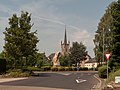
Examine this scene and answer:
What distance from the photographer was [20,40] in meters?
45.0

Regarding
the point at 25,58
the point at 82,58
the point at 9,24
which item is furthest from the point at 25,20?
the point at 82,58

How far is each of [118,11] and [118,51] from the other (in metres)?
4.29

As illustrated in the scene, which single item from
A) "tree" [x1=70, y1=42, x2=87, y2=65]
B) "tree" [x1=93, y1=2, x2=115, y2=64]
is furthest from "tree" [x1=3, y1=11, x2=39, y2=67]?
"tree" [x1=70, y1=42, x2=87, y2=65]

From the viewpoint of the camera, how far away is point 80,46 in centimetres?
11294

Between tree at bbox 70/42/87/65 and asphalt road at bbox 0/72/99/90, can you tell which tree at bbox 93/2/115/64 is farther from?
tree at bbox 70/42/87/65

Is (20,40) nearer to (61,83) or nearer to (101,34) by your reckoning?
(61,83)

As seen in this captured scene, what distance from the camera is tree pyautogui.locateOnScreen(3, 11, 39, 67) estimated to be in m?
44.7

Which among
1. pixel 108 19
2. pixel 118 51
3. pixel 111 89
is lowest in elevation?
pixel 111 89

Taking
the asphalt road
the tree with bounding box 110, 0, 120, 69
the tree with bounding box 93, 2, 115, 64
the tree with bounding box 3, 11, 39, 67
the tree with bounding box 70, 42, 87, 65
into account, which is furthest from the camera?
the tree with bounding box 70, 42, 87, 65

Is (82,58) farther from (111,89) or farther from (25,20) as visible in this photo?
(111,89)

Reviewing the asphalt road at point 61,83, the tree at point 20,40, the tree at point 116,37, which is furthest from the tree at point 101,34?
the tree at point 116,37

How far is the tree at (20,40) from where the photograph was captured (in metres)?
44.7

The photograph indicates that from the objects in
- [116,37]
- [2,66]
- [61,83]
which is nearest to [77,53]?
[2,66]

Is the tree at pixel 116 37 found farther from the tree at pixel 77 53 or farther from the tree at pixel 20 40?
the tree at pixel 77 53
